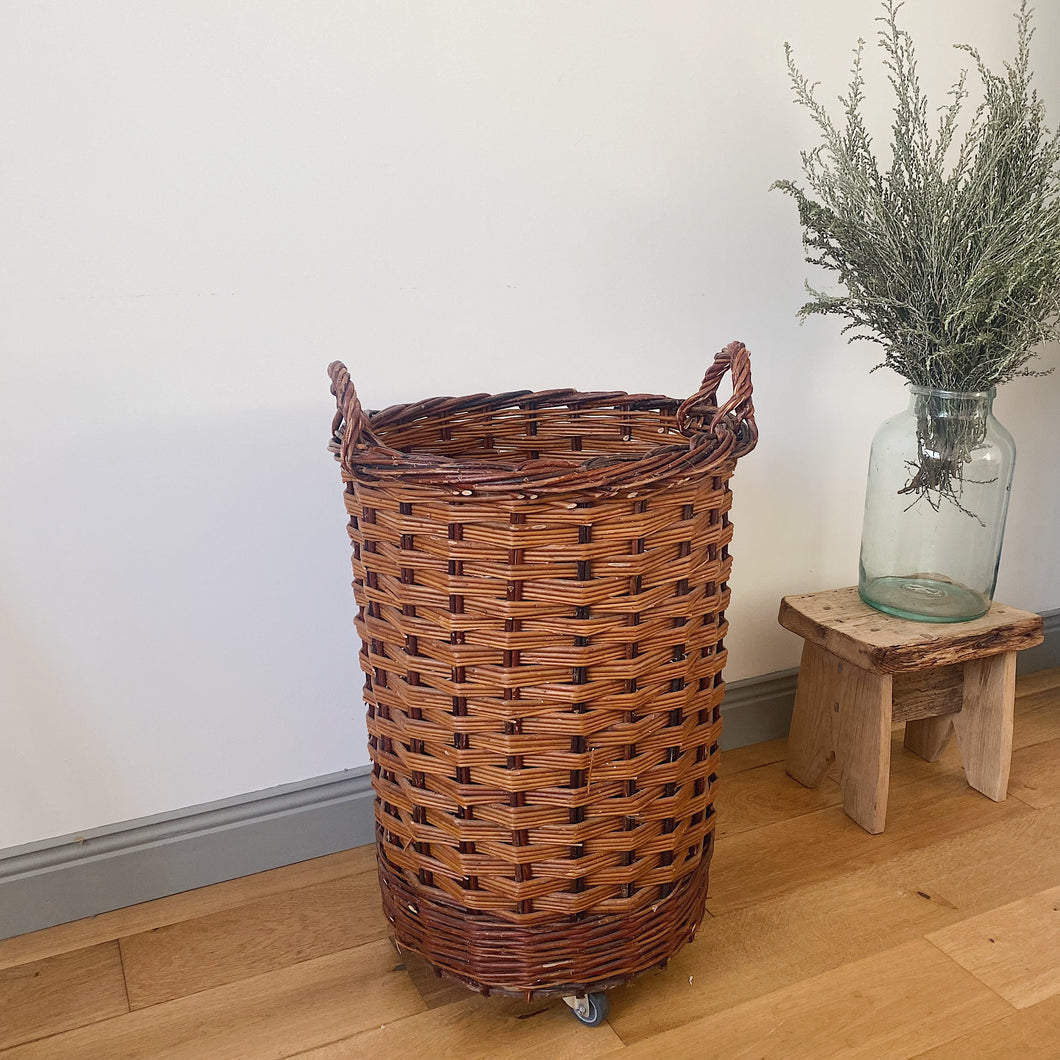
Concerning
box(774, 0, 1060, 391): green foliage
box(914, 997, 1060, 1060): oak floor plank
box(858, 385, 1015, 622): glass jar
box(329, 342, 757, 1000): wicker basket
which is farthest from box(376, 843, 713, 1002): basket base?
box(774, 0, 1060, 391): green foliage

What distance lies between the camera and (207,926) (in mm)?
1229

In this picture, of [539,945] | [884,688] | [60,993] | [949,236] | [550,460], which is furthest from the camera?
[884,688]

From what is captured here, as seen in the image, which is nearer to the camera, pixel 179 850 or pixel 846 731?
pixel 179 850

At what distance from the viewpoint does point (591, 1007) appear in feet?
3.43

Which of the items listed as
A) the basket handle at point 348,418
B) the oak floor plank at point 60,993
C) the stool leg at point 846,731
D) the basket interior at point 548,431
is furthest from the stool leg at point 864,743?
the oak floor plank at point 60,993

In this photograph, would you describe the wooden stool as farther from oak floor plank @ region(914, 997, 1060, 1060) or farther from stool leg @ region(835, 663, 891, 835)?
oak floor plank @ region(914, 997, 1060, 1060)

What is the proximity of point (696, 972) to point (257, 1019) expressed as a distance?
509 mm

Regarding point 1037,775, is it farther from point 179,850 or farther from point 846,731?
point 179,850

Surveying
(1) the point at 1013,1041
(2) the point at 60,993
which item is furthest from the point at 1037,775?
(2) the point at 60,993

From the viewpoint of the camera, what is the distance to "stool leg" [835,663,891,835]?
1365mm

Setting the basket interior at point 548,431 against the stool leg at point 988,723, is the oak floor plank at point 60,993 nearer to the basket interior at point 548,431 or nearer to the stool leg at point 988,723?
the basket interior at point 548,431

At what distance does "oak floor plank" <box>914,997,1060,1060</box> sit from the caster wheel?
0.33 metres

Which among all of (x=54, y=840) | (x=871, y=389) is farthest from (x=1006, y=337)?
(x=54, y=840)

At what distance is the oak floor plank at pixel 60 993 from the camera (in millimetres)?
1075
